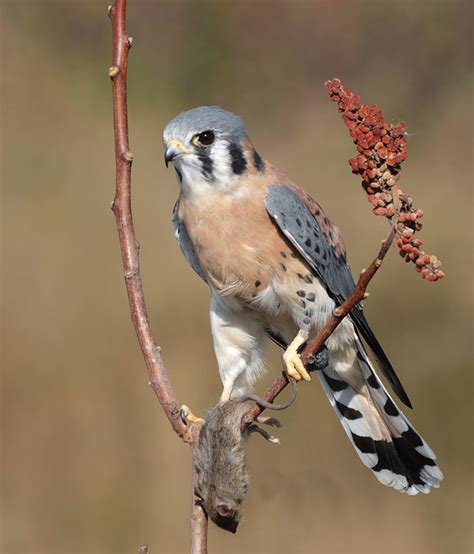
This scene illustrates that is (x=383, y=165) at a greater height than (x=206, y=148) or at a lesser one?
lesser

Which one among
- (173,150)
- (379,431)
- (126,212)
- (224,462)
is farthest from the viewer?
(379,431)

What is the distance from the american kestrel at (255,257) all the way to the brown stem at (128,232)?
0.50 meters

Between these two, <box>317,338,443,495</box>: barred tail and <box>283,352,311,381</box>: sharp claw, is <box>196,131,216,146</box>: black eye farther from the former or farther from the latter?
<box>317,338,443,495</box>: barred tail

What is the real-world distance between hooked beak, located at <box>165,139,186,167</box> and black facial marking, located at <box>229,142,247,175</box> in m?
0.14

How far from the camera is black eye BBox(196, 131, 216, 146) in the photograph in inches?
90.4

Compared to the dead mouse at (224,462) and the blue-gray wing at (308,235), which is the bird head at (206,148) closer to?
the blue-gray wing at (308,235)

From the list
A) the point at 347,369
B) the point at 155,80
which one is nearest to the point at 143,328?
the point at 347,369

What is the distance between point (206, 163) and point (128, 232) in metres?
0.66

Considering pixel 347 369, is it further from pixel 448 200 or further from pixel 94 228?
pixel 448 200

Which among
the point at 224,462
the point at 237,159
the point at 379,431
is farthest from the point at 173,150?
the point at 379,431

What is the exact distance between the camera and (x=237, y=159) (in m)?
2.41

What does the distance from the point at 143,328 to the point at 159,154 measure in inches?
154

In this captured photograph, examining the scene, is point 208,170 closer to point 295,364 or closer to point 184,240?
point 184,240

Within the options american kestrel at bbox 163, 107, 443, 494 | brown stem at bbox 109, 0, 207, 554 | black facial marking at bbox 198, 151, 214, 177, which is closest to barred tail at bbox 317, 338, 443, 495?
american kestrel at bbox 163, 107, 443, 494
